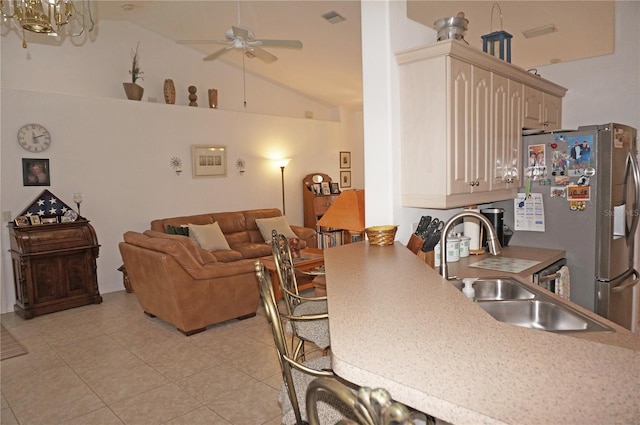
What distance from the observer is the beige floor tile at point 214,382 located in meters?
2.92

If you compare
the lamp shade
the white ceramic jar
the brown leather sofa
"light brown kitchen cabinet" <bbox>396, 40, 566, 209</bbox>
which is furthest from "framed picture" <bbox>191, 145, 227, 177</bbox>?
the white ceramic jar

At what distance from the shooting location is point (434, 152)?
2.48 metres

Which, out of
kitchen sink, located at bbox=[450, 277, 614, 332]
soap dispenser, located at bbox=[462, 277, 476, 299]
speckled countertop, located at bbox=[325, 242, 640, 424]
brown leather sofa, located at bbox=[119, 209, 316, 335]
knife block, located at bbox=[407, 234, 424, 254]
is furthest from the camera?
brown leather sofa, located at bbox=[119, 209, 316, 335]

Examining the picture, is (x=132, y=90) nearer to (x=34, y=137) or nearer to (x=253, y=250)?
(x=34, y=137)

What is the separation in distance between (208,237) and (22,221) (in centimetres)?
208

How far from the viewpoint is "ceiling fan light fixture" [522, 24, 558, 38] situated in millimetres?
4638

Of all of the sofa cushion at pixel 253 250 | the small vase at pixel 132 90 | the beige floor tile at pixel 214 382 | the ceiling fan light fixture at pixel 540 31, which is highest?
the ceiling fan light fixture at pixel 540 31

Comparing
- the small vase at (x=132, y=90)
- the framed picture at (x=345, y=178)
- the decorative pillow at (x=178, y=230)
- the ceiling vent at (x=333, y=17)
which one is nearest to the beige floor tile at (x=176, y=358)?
the decorative pillow at (x=178, y=230)

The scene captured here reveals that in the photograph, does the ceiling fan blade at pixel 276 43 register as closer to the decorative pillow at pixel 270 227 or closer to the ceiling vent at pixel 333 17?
the ceiling vent at pixel 333 17

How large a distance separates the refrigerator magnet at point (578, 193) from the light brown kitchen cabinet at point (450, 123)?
1.67ft

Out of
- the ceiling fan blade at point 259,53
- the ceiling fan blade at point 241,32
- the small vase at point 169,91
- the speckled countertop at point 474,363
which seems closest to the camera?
the speckled countertop at point 474,363

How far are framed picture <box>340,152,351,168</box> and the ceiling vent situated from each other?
3641 mm

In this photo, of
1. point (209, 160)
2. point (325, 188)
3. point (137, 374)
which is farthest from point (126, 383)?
point (325, 188)

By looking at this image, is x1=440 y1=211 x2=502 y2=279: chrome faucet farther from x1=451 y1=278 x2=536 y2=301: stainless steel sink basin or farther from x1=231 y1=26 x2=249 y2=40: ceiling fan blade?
x1=231 y1=26 x2=249 y2=40: ceiling fan blade
